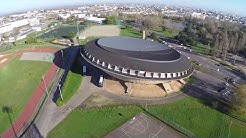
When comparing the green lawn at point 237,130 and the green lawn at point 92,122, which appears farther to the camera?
the green lawn at point 237,130

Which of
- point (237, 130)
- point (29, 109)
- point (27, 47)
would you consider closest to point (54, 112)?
point (29, 109)

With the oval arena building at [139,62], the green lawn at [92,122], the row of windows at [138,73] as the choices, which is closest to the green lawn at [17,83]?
the green lawn at [92,122]

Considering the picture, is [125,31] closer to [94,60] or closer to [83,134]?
[94,60]

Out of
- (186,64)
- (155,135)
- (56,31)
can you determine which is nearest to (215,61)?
(186,64)

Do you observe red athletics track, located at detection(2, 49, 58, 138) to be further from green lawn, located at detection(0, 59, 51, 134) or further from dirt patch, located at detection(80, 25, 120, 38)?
dirt patch, located at detection(80, 25, 120, 38)

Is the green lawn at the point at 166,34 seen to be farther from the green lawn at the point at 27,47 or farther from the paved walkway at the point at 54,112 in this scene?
the paved walkway at the point at 54,112

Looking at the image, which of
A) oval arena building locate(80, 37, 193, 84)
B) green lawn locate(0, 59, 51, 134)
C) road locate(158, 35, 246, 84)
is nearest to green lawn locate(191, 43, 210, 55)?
road locate(158, 35, 246, 84)
